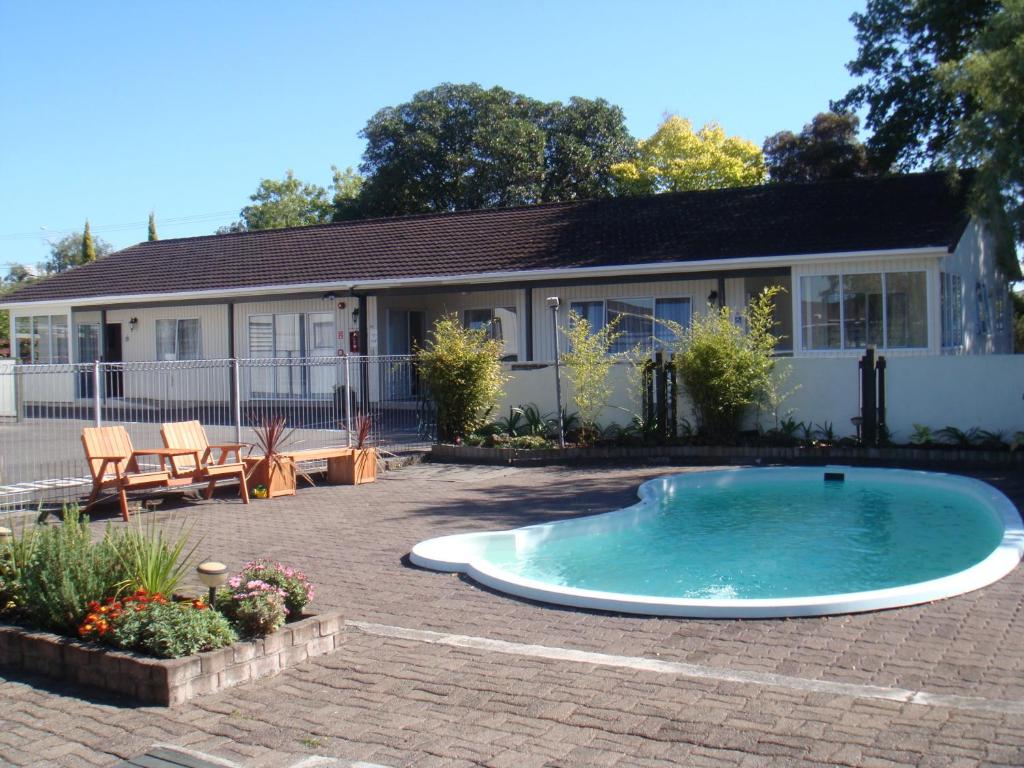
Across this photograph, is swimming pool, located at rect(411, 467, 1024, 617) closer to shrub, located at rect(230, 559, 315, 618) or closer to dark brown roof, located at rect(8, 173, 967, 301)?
shrub, located at rect(230, 559, 315, 618)

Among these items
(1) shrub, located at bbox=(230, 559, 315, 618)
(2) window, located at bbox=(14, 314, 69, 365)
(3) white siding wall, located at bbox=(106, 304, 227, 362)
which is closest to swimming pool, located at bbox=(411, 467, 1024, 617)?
(1) shrub, located at bbox=(230, 559, 315, 618)

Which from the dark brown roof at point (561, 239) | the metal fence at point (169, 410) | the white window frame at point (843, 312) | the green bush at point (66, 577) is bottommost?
the green bush at point (66, 577)

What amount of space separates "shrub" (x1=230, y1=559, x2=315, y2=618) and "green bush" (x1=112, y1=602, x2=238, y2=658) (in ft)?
1.58

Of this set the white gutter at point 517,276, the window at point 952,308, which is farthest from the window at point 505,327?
the window at point 952,308

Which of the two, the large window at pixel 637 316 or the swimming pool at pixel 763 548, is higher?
the large window at pixel 637 316

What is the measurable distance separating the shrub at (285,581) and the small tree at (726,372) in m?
11.6

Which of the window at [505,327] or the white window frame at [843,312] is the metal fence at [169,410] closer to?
the window at [505,327]

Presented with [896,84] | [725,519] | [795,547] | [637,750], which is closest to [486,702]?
[637,750]

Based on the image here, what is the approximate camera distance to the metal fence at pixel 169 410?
42.8 ft

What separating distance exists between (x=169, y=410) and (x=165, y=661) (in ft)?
36.3

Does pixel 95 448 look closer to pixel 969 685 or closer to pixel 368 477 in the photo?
pixel 368 477

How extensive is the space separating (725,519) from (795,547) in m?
1.89

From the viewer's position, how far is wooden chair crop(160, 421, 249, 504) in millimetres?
12992

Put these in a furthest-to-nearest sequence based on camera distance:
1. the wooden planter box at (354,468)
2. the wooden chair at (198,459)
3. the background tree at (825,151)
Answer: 1. the background tree at (825,151)
2. the wooden planter box at (354,468)
3. the wooden chair at (198,459)
